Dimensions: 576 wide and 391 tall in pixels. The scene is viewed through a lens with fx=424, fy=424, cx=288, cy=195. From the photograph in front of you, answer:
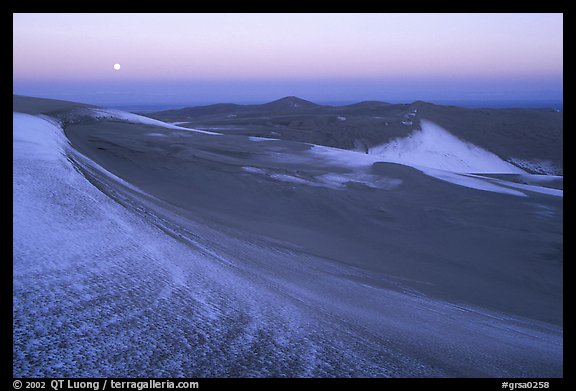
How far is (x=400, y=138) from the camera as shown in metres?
19.1

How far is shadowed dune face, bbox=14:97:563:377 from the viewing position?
1622 millimetres

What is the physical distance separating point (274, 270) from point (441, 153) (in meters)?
16.7

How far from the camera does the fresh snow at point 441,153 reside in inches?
667

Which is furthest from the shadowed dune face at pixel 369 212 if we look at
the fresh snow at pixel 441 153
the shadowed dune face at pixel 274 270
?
the fresh snow at pixel 441 153

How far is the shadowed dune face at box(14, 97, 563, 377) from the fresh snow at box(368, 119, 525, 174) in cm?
1055

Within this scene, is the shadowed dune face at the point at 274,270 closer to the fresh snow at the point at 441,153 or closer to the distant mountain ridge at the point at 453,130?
the fresh snow at the point at 441,153

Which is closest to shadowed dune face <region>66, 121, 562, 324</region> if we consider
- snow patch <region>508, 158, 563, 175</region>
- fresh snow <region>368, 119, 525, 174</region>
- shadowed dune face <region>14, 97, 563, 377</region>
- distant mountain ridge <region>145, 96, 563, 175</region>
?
shadowed dune face <region>14, 97, 563, 377</region>

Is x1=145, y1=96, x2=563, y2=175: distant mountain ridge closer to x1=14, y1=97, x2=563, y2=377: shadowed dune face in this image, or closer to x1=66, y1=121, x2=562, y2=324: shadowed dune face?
x1=66, y1=121, x2=562, y2=324: shadowed dune face

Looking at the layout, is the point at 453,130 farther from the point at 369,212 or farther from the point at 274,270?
the point at 274,270

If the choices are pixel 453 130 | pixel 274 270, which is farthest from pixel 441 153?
pixel 274 270

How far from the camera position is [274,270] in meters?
3.02

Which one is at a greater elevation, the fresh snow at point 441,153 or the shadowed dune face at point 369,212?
the fresh snow at point 441,153

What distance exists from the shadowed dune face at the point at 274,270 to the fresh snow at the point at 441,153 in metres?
10.5

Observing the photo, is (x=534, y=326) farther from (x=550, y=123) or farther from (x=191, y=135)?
(x=550, y=123)
